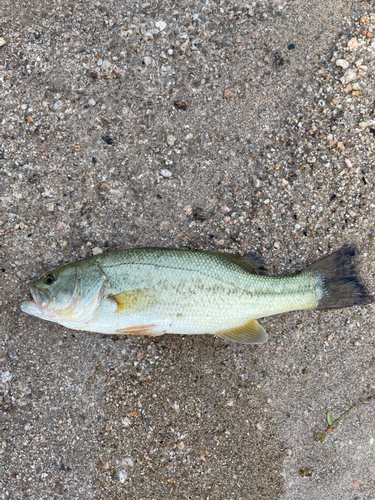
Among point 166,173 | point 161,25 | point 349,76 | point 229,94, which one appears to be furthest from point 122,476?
point 349,76

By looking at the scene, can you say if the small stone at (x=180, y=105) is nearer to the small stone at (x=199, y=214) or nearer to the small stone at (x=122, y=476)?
the small stone at (x=199, y=214)

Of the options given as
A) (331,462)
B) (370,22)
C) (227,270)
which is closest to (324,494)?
(331,462)

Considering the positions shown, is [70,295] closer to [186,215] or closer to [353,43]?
[186,215]

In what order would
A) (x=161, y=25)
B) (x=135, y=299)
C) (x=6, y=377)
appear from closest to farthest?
(x=135, y=299), (x=6, y=377), (x=161, y=25)

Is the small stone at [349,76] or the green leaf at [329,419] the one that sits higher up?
the small stone at [349,76]

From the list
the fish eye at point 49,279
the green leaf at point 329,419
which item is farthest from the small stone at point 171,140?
the green leaf at point 329,419

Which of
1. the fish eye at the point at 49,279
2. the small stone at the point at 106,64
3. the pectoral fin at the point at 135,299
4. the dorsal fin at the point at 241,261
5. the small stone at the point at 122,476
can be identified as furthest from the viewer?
the small stone at the point at 106,64

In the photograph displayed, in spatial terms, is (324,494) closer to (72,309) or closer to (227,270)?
(227,270)
